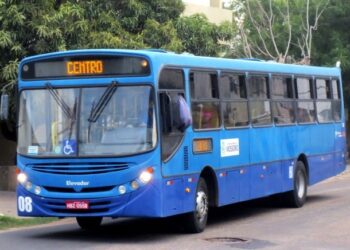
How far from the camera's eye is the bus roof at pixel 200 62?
12105 millimetres

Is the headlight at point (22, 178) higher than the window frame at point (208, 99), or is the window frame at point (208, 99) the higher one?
the window frame at point (208, 99)

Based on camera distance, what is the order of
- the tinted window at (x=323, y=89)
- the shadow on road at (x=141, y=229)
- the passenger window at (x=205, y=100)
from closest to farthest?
the shadow on road at (x=141, y=229)
the passenger window at (x=205, y=100)
the tinted window at (x=323, y=89)

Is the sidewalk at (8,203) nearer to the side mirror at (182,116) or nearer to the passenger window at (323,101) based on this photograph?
the side mirror at (182,116)

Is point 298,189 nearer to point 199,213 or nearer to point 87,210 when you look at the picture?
point 199,213

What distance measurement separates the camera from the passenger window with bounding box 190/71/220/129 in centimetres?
1305

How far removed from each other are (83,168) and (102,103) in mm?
995

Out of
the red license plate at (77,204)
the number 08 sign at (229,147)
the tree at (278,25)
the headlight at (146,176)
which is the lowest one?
the red license plate at (77,204)

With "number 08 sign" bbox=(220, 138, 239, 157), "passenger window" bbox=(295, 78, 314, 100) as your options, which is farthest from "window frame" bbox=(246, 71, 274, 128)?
"passenger window" bbox=(295, 78, 314, 100)

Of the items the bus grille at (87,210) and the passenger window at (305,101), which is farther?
the passenger window at (305,101)

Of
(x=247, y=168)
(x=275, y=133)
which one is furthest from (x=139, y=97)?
(x=275, y=133)

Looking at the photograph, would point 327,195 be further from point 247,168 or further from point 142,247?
point 142,247

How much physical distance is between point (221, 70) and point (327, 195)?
713 centimetres

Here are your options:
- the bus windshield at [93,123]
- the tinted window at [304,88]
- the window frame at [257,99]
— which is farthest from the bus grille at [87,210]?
the tinted window at [304,88]

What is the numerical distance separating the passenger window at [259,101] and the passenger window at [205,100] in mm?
1497
